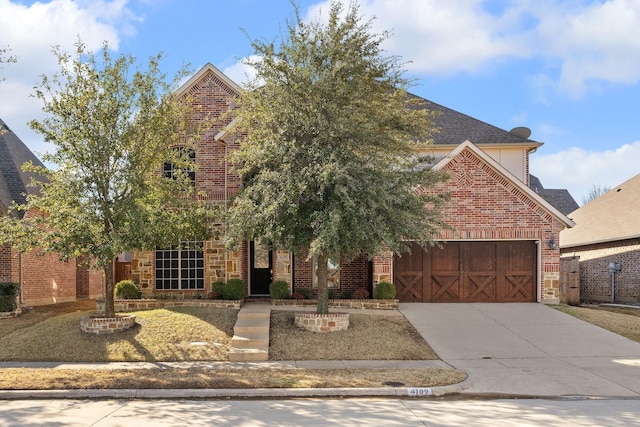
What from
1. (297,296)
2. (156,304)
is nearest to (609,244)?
(297,296)

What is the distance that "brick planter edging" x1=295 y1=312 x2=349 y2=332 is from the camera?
14.0m

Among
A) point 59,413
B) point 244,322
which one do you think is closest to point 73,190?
point 244,322

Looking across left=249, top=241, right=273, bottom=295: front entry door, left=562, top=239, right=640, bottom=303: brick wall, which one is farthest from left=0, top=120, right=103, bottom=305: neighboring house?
left=562, top=239, right=640, bottom=303: brick wall

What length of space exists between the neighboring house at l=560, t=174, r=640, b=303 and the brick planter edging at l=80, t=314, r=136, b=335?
20.0 meters

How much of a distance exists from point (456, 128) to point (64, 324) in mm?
16424

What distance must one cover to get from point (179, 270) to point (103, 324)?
524cm

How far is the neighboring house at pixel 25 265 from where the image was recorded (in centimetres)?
1844

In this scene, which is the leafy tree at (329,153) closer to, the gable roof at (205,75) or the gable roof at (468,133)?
the gable roof at (205,75)

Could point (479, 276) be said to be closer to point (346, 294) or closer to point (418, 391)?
point (346, 294)

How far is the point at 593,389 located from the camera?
9.83m

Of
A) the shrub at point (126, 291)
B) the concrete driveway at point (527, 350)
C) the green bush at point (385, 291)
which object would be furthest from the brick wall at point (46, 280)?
the concrete driveway at point (527, 350)

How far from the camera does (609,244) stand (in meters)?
24.3

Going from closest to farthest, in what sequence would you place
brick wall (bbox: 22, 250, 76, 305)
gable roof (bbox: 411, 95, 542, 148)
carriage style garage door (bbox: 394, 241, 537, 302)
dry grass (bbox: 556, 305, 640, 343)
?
dry grass (bbox: 556, 305, 640, 343) < carriage style garage door (bbox: 394, 241, 537, 302) < brick wall (bbox: 22, 250, 76, 305) < gable roof (bbox: 411, 95, 542, 148)

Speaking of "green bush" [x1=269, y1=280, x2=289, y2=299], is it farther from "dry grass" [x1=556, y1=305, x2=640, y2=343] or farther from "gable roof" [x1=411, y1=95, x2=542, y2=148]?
"dry grass" [x1=556, y1=305, x2=640, y2=343]
